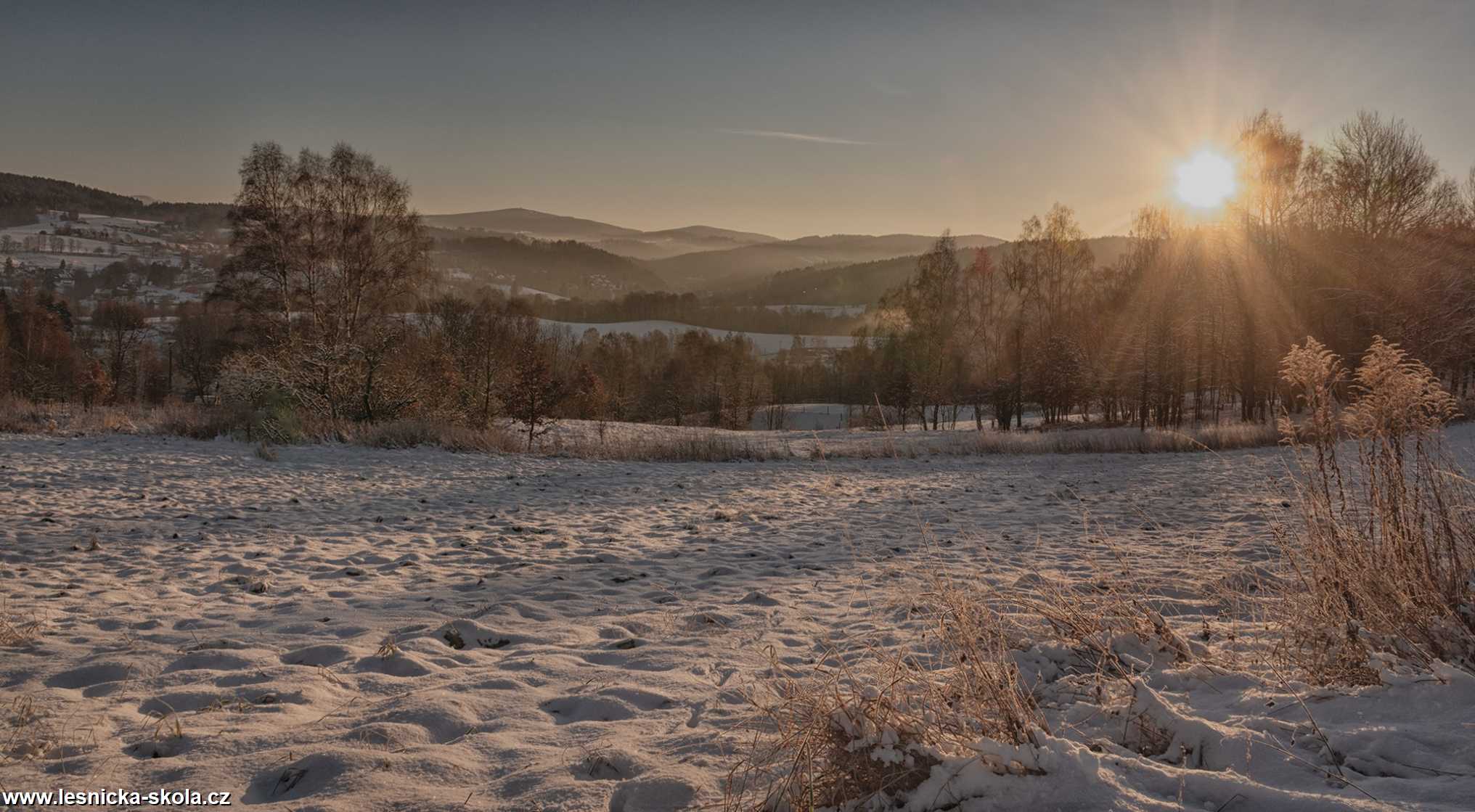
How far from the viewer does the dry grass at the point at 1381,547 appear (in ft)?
9.14

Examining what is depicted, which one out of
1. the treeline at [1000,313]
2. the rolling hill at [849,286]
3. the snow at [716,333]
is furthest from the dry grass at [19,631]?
the rolling hill at [849,286]

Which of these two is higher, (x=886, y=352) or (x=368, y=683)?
(x=886, y=352)

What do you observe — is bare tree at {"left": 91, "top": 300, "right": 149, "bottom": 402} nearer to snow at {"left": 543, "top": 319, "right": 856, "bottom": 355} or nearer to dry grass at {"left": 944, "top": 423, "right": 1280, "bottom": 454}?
snow at {"left": 543, "top": 319, "right": 856, "bottom": 355}

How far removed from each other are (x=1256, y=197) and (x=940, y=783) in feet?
123

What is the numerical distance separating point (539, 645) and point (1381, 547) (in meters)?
4.38

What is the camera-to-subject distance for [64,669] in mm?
3416

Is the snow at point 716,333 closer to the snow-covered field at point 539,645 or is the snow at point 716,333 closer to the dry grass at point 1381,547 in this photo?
the snow-covered field at point 539,645

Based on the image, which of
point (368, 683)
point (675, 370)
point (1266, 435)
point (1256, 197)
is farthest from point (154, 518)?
point (675, 370)

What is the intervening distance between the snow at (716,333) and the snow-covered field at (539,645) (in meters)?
119

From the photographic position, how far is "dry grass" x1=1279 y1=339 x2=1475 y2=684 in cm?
279

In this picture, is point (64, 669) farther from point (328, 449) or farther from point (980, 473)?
point (980, 473)

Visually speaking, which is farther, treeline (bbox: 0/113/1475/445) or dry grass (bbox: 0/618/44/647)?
treeline (bbox: 0/113/1475/445)

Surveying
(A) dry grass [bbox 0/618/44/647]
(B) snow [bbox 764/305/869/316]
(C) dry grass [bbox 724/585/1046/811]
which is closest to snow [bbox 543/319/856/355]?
(B) snow [bbox 764/305/869/316]

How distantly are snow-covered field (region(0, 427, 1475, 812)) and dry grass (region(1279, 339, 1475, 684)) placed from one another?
1.09 feet
